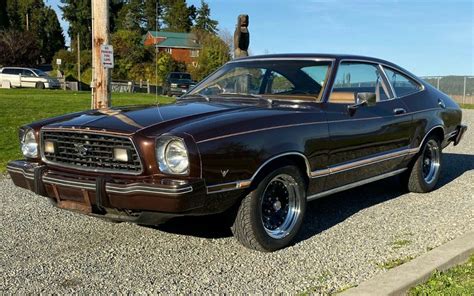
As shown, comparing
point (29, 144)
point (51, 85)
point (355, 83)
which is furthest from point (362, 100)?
point (51, 85)

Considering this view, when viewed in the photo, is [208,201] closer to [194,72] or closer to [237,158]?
[237,158]

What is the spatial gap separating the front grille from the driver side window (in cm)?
204

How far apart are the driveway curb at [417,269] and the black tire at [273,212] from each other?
2.96 feet

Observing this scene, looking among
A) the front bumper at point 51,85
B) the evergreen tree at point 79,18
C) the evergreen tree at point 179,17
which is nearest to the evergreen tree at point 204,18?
the evergreen tree at point 179,17

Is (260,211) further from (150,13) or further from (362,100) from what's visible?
(150,13)

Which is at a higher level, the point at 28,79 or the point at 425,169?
the point at 28,79

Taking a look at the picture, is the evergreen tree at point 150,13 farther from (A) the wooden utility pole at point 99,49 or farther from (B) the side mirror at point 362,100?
(B) the side mirror at point 362,100

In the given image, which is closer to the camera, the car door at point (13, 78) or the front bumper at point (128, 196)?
the front bumper at point (128, 196)

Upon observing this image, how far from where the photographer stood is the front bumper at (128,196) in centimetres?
360

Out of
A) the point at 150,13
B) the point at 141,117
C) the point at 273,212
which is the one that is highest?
the point at 150,13

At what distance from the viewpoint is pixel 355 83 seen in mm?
5551

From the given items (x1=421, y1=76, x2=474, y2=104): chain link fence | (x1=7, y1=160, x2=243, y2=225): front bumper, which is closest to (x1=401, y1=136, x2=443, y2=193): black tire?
(x1=7, y1=160, x2=243, y2=225): front bumper

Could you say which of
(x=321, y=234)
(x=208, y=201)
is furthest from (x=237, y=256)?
(x=321, y=234)

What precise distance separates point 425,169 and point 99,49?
486 centimetres
